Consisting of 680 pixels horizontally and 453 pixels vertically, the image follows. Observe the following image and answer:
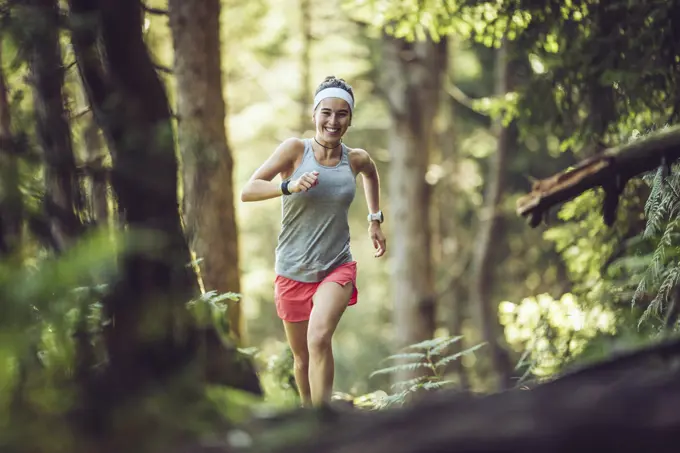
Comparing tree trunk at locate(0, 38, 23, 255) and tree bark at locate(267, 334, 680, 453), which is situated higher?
tree trunk at locate(0, 38, 23, 255)

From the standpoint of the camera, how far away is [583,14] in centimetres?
727

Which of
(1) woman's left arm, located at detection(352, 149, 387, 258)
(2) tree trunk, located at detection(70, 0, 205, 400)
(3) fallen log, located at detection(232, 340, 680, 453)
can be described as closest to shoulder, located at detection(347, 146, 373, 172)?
(1) woman's left arm, located at detection(352, 149, 387, 258)

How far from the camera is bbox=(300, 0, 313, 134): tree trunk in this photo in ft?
74.6

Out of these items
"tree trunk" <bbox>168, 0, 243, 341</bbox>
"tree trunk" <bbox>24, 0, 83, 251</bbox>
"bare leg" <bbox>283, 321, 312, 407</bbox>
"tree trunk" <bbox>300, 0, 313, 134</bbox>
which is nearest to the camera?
"tree trunk" <bbox>24, 0, 83, 251</bbox>

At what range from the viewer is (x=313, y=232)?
19.2 feet

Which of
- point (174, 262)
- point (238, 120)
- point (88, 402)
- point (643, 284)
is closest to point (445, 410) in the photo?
point (88, 402)

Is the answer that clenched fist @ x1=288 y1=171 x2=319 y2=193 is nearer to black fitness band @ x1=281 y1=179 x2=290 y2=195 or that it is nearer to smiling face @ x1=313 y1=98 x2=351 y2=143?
black fitness band @ x1=281 y1=179 x2=290 y2=195

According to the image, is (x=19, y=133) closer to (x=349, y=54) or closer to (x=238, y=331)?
(x=238, y=331)

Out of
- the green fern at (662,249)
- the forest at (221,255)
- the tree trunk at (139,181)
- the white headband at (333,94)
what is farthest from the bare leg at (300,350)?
the tree trunk at (139,181)

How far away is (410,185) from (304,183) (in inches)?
407

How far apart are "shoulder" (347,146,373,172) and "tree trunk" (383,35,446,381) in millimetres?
9181

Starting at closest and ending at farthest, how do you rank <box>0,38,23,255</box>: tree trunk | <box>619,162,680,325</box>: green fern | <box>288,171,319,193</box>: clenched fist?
1. <box>0,38,23,255</box>: tree trunk
2. <box>619,162,680,325</box>: green fern
3. <box>288,171,319,193</box>: clenched fist

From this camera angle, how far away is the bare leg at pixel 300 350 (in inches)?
235

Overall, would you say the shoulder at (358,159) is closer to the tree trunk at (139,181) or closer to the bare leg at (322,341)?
the bare leg at (322,341)
